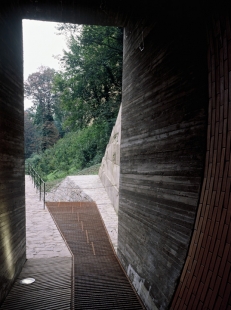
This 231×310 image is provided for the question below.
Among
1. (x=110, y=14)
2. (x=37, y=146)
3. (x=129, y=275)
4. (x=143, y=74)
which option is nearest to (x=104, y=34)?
(x=110, y=14)

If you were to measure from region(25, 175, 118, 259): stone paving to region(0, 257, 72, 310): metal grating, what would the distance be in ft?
1.42

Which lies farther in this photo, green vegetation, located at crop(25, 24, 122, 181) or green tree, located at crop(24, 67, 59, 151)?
green tree, located at crop(24, 67, 59, 151)

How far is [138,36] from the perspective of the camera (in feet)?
16.5

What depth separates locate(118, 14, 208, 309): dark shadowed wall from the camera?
2.99m

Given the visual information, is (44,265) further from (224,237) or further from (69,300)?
(224,237)

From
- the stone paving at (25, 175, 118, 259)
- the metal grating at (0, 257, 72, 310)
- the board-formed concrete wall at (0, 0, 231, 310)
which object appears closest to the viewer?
the board-formed concrete wall at (0, 0, 231, 310)

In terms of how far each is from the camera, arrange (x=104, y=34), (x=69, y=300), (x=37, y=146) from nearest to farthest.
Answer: (x=69, y=300) < (x=104, y=34) < (x=37, y=146)

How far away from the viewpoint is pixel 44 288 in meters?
4.45

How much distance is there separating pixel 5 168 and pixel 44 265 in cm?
250

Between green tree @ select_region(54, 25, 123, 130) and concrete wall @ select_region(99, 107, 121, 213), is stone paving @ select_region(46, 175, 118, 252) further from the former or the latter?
green tree @ select_region(54, 25, 123, 130)

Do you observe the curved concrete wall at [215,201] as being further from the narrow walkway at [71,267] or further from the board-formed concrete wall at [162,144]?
the narrow walkway at [71,267]

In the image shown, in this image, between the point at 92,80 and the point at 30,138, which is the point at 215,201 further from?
the point at 30,138

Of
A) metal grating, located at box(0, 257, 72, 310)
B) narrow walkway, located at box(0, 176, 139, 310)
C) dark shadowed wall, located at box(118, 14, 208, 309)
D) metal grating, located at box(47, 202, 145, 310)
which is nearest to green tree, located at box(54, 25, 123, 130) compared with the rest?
narrow walkway, located at box(0, 176, 139, 310)

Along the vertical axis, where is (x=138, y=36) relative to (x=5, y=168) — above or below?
above
